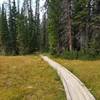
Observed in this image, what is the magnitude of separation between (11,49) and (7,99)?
53191 mm

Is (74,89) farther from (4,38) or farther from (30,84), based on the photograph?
(4,38)

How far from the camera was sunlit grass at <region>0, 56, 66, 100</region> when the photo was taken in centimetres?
1741

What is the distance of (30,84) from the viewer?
20969mm

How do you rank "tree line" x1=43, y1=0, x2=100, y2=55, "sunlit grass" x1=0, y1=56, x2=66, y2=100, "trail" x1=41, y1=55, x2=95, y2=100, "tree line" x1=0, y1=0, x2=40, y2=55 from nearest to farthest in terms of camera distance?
"trail" x1=41, y1=55, x2=95, y2=100 → "sunlit grass" x1=0, y1=56, x2=66, y2=100 → "tree line" x1=43, y1=0, x2=100, y2=55 → "tree line" x1=0, y1=0, x2=40, y2=55

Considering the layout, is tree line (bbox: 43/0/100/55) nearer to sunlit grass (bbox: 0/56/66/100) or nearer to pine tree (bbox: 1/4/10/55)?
sunlit grass (bbox: 0/56/66/100)

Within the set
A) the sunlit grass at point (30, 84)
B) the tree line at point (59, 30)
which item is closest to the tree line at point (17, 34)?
the tree line at point (59, 30)

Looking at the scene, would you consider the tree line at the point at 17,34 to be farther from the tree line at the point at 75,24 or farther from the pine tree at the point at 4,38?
the tree line at the point at 75,24

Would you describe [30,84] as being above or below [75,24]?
below

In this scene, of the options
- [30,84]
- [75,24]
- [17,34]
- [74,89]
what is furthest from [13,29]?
[74,89]

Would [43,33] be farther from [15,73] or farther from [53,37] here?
[15,73]

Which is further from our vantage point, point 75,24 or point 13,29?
point 13,29

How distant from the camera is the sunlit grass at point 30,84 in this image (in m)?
17.4

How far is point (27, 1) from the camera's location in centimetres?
8956

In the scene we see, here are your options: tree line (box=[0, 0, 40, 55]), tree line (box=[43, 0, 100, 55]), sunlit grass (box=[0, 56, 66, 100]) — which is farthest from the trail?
tree line (box=[0, 0, 40, 55])
